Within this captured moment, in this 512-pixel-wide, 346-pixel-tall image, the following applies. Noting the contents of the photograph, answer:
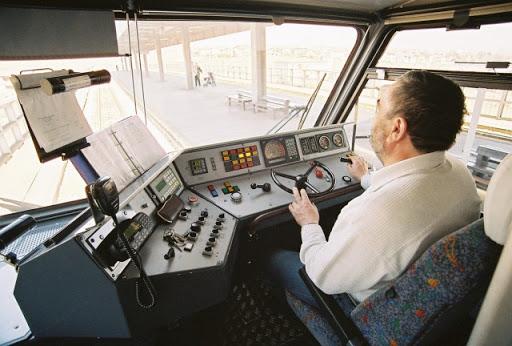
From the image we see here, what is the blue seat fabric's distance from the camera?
674mm

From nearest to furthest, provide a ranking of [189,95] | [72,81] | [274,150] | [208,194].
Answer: [72,81]
[208,194]
[274,150]
[189,95]

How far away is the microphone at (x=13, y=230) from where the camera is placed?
3.14ft

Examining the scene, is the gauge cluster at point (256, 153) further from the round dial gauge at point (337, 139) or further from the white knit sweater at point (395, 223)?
the white knit sweater at point (395, 223)

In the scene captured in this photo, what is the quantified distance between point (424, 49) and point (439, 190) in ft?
5.64

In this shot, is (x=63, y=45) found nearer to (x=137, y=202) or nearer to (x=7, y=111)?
(x=7, y=111)

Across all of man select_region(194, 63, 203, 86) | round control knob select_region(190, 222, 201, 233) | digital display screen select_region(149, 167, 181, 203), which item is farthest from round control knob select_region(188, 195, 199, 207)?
man select_region(194, 63, 203, 86)

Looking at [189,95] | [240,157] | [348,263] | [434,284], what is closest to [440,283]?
[434,284]

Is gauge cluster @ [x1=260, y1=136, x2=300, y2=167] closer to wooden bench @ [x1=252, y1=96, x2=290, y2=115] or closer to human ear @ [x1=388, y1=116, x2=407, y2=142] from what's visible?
wooden bench @ [x1=252, y1=96, x2=290, y2=115]

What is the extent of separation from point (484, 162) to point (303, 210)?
2217mm

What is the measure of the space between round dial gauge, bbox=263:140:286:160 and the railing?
1.34 meters

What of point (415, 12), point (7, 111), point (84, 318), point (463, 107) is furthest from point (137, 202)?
point (415, 12)

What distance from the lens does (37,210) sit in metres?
1.88

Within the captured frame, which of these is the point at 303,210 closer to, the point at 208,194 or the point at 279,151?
the point at 208,194

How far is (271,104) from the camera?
311 centimetres
